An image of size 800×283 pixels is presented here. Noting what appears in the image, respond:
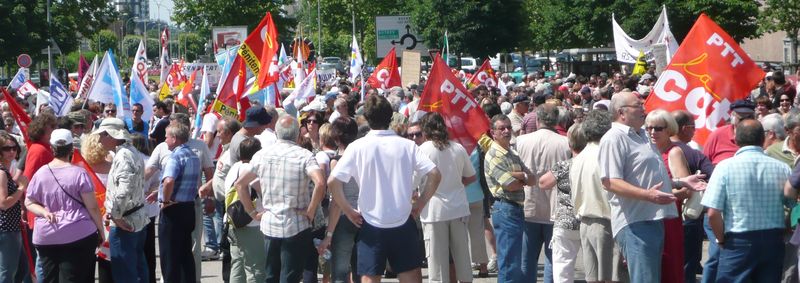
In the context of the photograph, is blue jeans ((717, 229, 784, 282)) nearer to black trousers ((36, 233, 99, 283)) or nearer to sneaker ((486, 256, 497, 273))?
sneaker ((486, 256, 497, 273))

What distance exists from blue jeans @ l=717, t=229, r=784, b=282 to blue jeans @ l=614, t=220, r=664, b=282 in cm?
46

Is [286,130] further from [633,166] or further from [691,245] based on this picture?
[691,245]

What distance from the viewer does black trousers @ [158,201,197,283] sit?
31.4 feet

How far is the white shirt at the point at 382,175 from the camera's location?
768cm

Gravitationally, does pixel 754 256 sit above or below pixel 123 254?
above

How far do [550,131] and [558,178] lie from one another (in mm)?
643

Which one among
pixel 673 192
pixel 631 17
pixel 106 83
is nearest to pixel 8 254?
pixel 673 192

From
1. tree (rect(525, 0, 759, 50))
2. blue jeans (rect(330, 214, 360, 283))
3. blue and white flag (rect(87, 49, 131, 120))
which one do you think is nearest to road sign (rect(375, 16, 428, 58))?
tree (rect(525, 0, 759, 50))

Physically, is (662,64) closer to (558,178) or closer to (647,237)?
(558,178)

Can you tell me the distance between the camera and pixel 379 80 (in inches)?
882

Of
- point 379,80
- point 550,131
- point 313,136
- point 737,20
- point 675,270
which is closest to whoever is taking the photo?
point 675,270

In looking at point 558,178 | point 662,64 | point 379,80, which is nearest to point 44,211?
point 558,178

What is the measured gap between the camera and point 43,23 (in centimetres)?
5609

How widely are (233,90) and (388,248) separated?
20.5 ft
